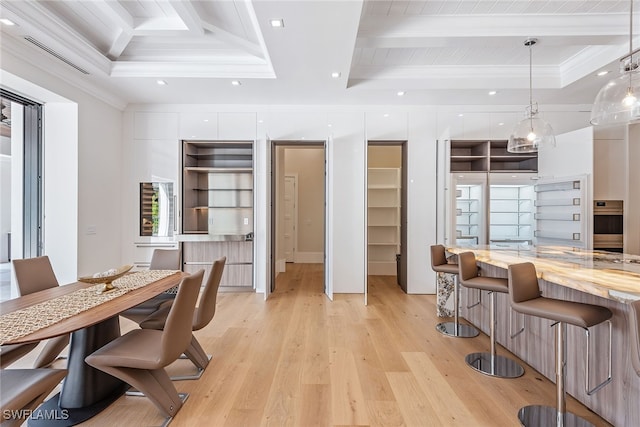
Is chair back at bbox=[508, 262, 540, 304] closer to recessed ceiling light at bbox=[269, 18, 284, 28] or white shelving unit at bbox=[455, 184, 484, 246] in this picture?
recessed ceiling light at bbox=[269, 18, 284, 28]

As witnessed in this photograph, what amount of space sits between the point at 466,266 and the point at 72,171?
15.1ft

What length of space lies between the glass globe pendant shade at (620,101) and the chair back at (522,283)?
146cm

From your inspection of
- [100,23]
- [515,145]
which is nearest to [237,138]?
[100,23]

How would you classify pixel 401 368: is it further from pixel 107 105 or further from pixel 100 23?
pixel 107 105

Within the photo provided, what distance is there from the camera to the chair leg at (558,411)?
69.1 inches

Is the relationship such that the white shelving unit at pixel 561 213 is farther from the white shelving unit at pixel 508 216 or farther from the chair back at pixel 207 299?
the chair back at pixel 207 299

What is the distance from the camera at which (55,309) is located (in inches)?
72.0

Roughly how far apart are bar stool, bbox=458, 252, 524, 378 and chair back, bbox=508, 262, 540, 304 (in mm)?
368

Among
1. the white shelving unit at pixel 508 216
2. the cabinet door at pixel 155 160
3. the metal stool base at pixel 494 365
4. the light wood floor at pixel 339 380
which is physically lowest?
the light wood floor at pixel 339 380

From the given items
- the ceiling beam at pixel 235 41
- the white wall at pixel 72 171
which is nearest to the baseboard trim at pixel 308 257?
the white wall at pixel 72 171

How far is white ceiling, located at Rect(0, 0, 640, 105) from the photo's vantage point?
109 inches

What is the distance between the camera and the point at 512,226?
4.73m

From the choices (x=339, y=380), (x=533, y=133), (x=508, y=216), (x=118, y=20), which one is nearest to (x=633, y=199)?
(x=508, y=216)

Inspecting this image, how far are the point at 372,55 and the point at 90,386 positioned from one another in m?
4.07
